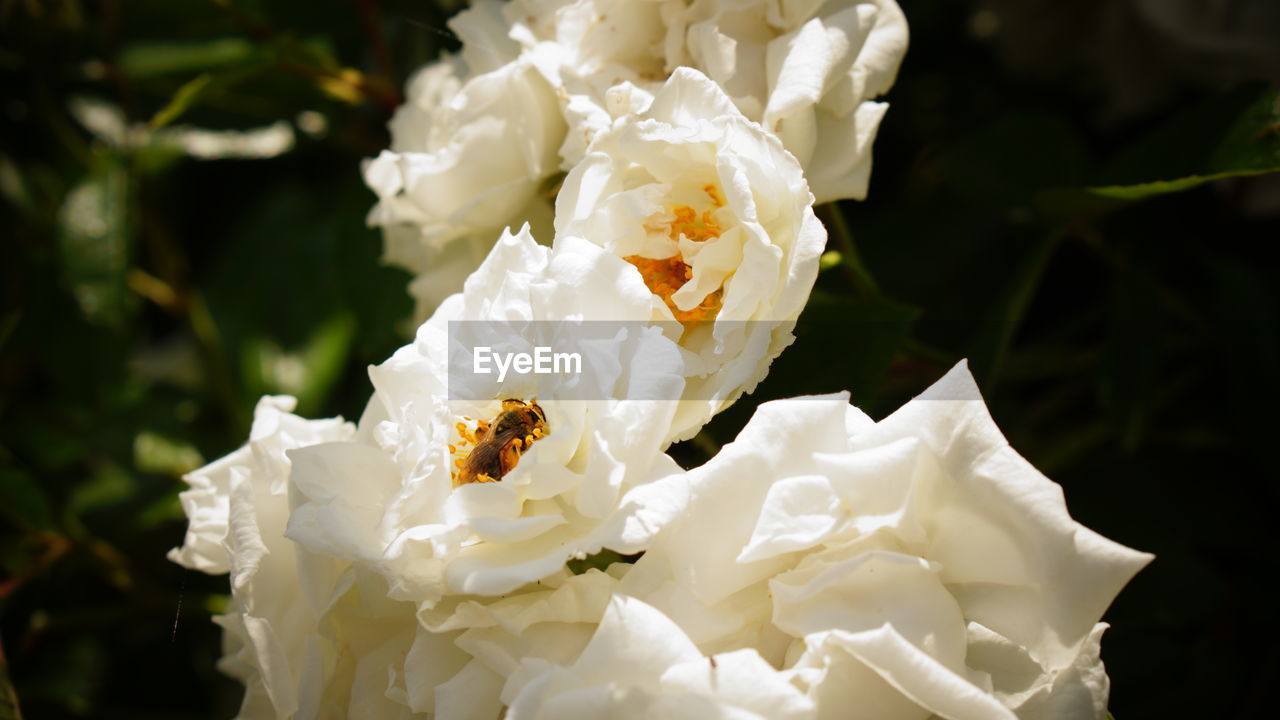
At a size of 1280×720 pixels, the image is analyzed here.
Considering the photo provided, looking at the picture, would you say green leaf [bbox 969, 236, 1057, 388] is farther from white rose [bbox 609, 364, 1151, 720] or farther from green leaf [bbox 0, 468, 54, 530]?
green leaf [bbox 0, 468, 54, 530]

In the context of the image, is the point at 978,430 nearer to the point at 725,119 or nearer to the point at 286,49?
the point at 725,119

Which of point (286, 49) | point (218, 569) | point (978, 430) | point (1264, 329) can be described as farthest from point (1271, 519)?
point (286, 49)

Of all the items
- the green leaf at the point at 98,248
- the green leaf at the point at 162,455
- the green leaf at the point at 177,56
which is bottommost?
the green leaf at the point at 162,455

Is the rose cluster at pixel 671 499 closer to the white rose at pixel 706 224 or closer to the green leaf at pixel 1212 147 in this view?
the white rose at pixel 706 224

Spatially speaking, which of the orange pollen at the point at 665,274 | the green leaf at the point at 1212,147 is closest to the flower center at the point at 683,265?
the orange pollen at the point at 665,274

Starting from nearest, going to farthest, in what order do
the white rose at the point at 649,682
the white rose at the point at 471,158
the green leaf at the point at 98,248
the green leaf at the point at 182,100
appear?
the white rose at the point at 649,682 < the white rose at the point at 471,158 < the green leaf at the point at 182,100 < the green leaf at the point at 98,248

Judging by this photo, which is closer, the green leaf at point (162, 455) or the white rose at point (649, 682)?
the white rose at point (649, 682)
